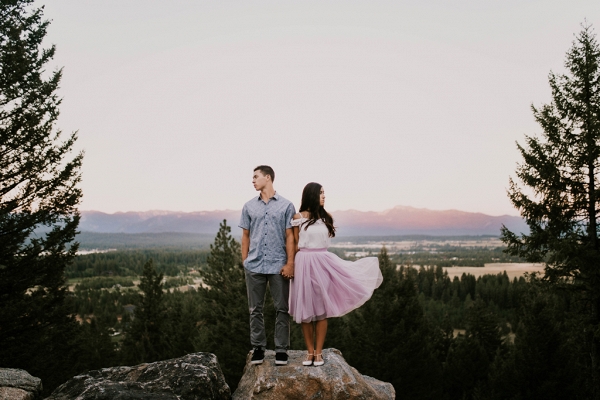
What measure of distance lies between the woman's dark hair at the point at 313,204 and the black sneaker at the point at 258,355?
223 centimetres

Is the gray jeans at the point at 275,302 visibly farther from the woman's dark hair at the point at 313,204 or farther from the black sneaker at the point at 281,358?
the woman's dark hair at the point at 313,204

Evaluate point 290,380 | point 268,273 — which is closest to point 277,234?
point 268,273

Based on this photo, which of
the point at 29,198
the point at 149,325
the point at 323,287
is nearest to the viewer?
the point at 323,287

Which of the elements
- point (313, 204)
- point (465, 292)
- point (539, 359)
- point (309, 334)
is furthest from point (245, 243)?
point (465, 292)

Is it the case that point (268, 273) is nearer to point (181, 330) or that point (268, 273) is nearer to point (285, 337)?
point (285, 337)

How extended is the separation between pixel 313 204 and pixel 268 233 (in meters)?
0.89

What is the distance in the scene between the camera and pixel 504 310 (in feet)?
327

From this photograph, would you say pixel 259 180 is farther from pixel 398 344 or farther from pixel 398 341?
pixel 398 341

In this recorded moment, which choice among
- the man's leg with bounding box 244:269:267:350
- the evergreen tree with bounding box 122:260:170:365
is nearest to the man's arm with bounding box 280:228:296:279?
the man's leg with bounding box 244:269:267:350

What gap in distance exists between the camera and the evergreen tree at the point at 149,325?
126ft

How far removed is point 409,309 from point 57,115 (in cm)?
2405

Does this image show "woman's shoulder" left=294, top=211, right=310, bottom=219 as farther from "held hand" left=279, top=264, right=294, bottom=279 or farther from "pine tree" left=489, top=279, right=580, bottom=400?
"pine tree" left=489, top=279, right=580, bottom=400

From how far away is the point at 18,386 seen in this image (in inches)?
247

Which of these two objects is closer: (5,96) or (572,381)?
(5,96)
